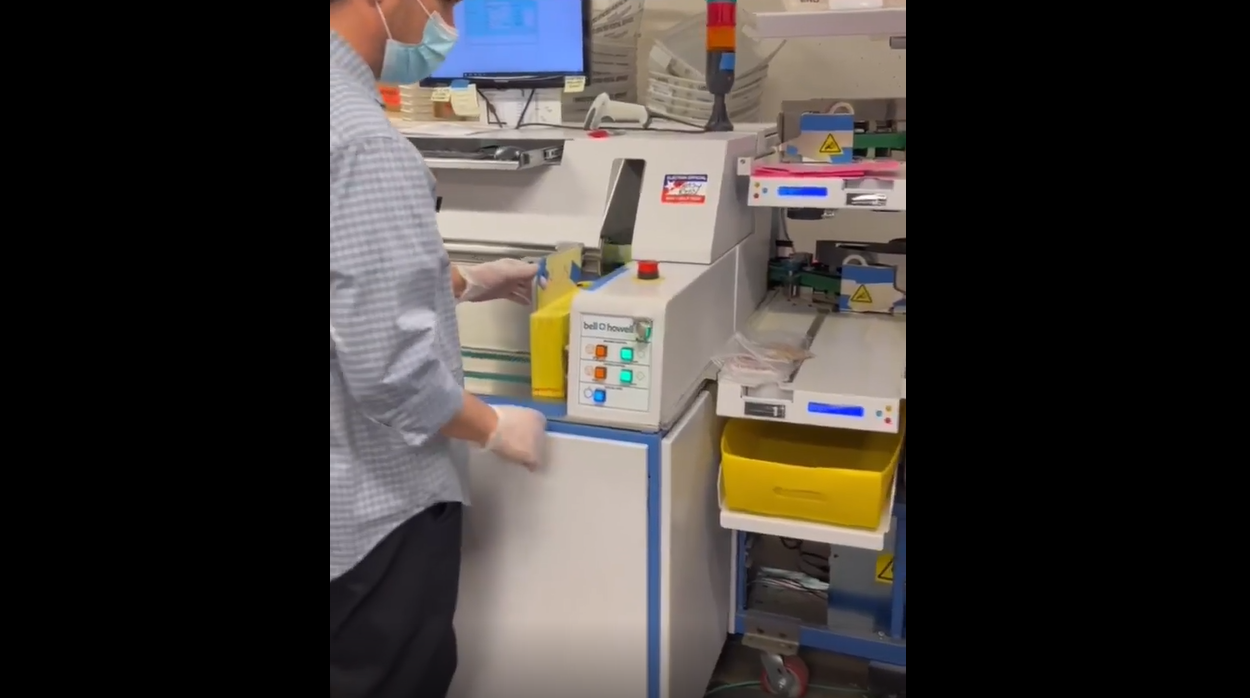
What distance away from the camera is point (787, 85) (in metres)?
2.70

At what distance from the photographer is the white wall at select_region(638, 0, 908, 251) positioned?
102 inches

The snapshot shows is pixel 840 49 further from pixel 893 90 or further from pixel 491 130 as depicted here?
pixel 491 130

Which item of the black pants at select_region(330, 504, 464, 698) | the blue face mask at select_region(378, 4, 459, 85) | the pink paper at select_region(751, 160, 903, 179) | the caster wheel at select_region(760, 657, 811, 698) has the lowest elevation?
the caster wheel at select_region(760, 657, 811, 698)

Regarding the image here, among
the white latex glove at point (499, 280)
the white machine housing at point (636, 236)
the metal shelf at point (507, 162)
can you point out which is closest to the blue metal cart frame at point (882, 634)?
the white machine housing at point (636, 236)

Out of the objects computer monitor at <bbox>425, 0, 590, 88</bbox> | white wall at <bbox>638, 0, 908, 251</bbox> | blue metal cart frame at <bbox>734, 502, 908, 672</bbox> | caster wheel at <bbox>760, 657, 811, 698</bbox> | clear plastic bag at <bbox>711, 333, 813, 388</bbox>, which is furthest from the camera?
white wall at <bbox>638, 0, 908, 251</bbox>

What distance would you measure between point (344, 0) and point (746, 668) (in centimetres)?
174

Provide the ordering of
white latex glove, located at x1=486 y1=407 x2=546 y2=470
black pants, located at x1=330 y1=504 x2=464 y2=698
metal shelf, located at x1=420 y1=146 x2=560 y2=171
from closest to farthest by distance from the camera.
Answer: black pants, located at x1=330 y1=504 x2=464 y2=698 → white latex glove, located at x1=486 y1=407 x2=546 y2=470 → metal shelf, located at x1=420 y1=146 x2=560 y2=171

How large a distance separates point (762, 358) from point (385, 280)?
0.90 meters

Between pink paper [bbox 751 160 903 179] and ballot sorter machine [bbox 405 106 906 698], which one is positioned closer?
ballot sorter machine [bbox 405 106 906 698]

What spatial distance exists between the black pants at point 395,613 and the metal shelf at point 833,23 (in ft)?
3.58

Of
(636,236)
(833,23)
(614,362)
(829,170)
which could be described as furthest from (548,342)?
(833,23)

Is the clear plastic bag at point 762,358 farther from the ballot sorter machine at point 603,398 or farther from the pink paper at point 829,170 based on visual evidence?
the pink paper at point 829,170

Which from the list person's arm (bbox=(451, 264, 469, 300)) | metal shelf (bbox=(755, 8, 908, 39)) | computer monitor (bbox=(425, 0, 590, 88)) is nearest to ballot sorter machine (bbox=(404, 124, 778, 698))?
person's arm (bbox=(451, 264, 469, 300))

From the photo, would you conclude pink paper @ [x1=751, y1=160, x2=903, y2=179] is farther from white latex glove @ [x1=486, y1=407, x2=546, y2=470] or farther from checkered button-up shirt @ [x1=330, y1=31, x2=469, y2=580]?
checkered button-up shirt @ [x1=330, y1=31, x2=469, y2=580]
